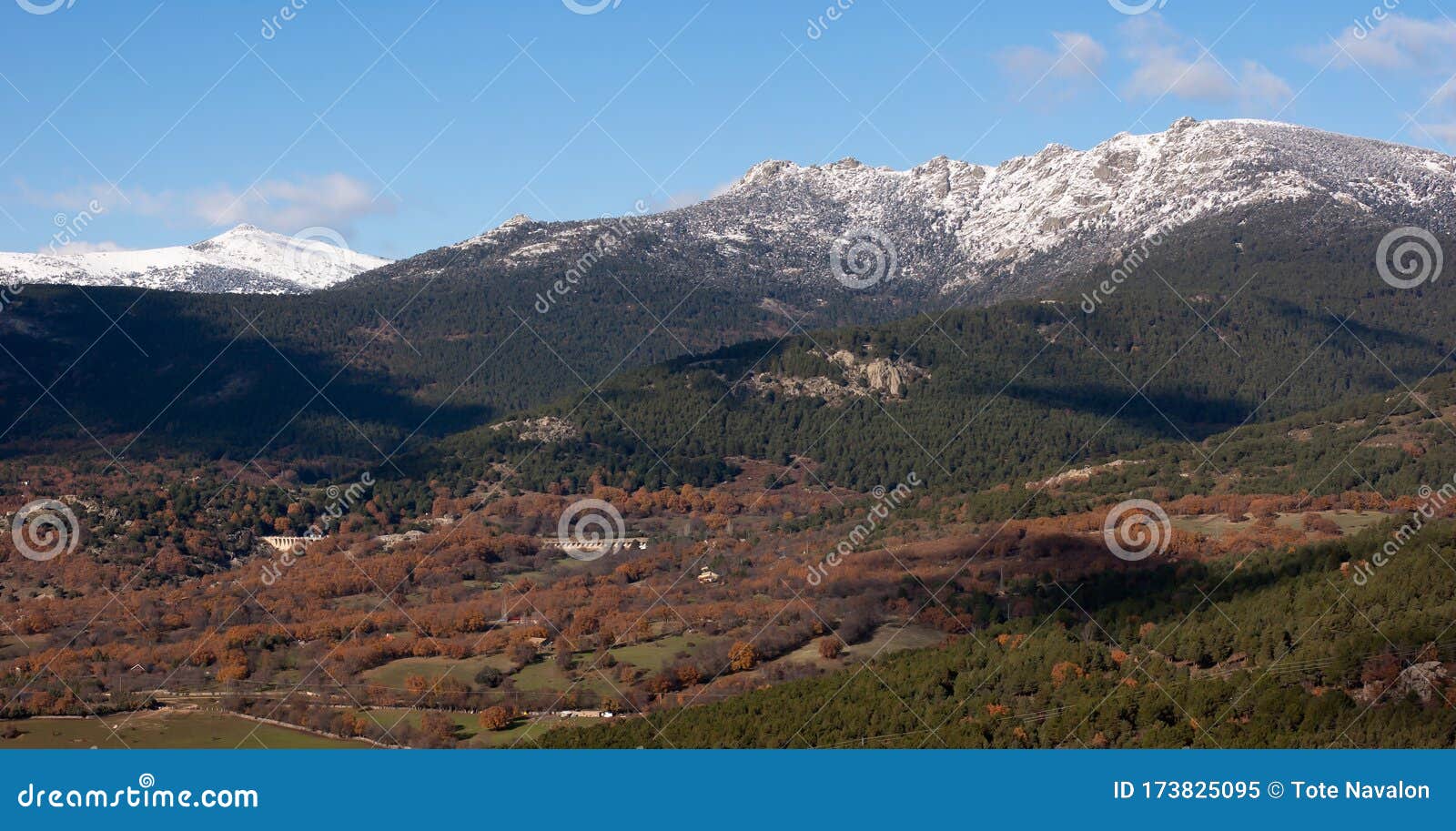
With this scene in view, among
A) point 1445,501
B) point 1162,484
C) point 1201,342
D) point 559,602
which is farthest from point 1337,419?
point 559,602

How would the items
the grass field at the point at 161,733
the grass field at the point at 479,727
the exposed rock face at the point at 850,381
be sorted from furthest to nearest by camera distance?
the exposed rock face at the point at 850,381
the grass field at the point at 161,733
the grass field at the point at 479,727

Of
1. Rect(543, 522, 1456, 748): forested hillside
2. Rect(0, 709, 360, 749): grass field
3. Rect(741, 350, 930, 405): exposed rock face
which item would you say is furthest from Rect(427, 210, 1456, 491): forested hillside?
Rect(0, 709, 360, 749): grass field

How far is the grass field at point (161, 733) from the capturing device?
69750mm

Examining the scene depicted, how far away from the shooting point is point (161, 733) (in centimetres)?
7238

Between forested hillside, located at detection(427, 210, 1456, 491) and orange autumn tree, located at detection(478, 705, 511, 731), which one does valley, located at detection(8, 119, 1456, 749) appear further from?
forested hillside, located at detection(427, 210, 1456, 491)

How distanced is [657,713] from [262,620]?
43403 millimetres

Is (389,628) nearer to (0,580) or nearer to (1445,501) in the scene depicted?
(0,580)

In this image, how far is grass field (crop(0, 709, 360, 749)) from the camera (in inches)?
2746

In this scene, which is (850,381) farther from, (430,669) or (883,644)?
(883,644)

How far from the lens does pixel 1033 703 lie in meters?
62.4

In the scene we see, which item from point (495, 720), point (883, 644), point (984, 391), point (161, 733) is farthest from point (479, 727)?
point (984, 391)

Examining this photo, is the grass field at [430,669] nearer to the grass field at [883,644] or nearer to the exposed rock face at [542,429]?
the grass field at [883,644]

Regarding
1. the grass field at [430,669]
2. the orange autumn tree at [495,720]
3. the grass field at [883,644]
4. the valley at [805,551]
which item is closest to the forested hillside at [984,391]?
the valley at [805,551]

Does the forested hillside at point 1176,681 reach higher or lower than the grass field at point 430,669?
lower
